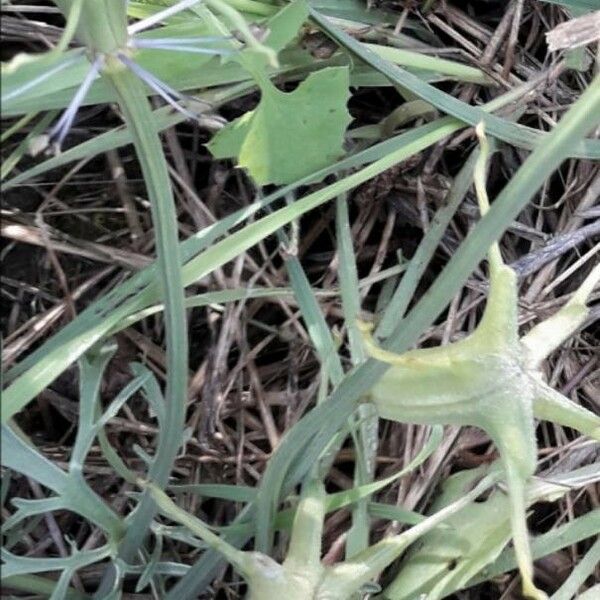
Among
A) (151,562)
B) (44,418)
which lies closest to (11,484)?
(44,418)

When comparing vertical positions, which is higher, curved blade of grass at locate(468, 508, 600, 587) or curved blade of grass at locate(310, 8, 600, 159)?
curved blade of grass at locate(310, 8, 600, 159)

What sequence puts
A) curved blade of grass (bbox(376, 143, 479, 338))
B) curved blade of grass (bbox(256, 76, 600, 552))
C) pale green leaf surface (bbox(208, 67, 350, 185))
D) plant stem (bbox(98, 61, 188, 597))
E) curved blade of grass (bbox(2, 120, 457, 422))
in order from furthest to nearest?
1. curved blade of grass (bbox(376, 143, 479, 338))
2. pale green leaf surface (bbox(208, 67, 350, 185))
3. curved blade of grass (bbox(2, 120, 457, 422))
4. plant stem (bbox(98, 61, 188, 597))
5. curved blade of grass (bbox(256, 76, 600, 552))

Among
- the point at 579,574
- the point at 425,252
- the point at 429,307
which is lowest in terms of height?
the point at 579,574

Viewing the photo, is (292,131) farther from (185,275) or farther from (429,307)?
(429,307)

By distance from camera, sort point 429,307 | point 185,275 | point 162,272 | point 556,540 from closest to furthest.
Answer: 1. point 429,307
2. point 162,272
3. point 185,275
4. point 556,540

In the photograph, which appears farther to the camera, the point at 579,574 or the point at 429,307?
the point at 579,574

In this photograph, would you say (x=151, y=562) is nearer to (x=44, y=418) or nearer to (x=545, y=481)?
(x=44, y=418)

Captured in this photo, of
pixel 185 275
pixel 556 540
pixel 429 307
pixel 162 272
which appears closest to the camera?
pixel 429 307

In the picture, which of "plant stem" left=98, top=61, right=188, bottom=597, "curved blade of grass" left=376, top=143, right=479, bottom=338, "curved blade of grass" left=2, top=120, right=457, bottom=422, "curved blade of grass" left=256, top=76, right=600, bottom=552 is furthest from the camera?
"curved blade of grass" left=376, top=143, right=479, bottom=338

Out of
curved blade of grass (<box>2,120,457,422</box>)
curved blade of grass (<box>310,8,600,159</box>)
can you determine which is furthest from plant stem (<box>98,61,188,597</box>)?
curved blade of grass (<box>310,8,600,159</box>)

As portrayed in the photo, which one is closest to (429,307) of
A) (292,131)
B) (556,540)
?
(292,131)

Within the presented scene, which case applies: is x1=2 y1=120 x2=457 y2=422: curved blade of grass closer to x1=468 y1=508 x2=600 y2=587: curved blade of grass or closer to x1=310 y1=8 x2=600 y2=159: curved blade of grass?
x1=310 y1=8 x2=600 y2=159: curved blade of grass
